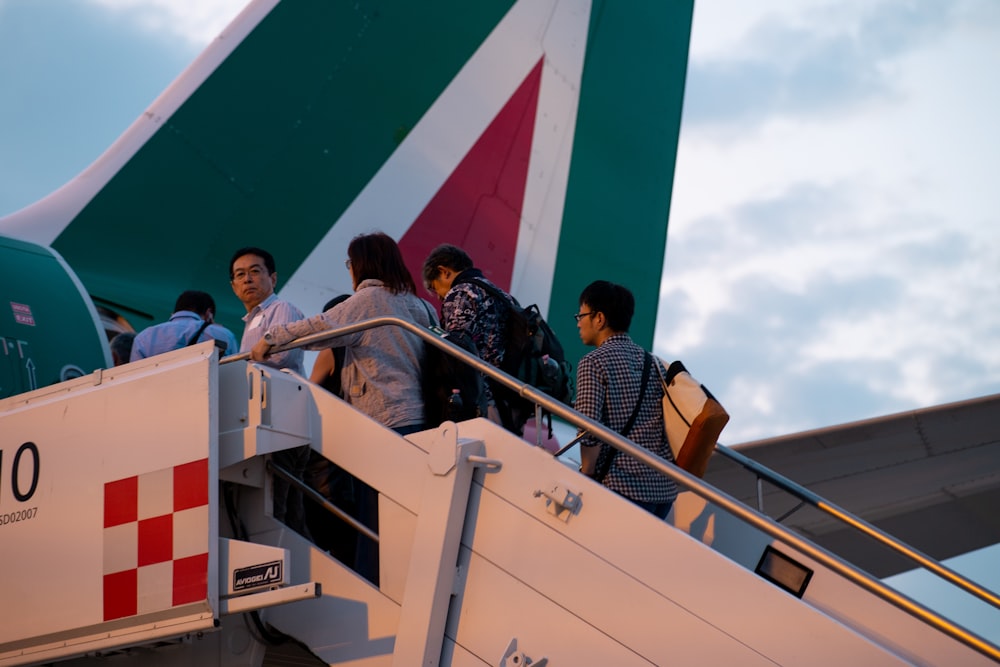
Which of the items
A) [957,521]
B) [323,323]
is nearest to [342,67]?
[323,323]

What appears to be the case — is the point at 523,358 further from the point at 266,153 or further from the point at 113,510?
the point at 266,153

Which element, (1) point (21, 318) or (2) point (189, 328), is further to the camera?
(1) point (21, 318)

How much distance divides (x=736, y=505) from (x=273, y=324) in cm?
200

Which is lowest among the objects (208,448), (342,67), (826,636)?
(208,448)

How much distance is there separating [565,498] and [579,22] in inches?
268

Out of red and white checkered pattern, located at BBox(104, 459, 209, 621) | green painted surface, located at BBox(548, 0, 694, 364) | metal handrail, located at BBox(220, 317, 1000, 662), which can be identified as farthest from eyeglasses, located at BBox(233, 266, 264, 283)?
green painted surface, located at BBox(548, 0, 694, 364)

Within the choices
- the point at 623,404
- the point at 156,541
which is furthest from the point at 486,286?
the point at 156,541

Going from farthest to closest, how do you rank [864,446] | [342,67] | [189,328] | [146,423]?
[342,67], [864,446], [189,328], [146,423]

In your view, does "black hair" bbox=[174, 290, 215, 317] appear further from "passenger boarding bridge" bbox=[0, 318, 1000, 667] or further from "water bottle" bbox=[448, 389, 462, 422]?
"water bottle" bbox=[448, 389, 462, 422]

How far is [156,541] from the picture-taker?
3.38 meters

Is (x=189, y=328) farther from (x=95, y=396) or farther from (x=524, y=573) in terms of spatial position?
(x=524, y=573)

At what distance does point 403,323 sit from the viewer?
141 inches

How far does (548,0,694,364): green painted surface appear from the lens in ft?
30.1

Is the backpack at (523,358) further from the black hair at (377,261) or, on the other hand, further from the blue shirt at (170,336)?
the blue shirt at (170,336)
